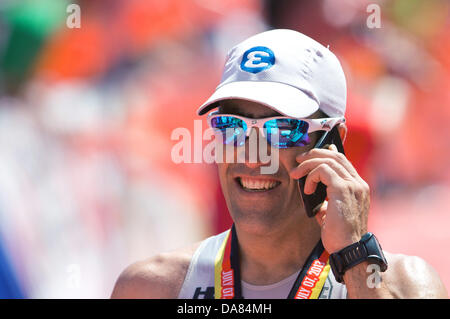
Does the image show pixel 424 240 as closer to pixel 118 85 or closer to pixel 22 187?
pixel 118 85

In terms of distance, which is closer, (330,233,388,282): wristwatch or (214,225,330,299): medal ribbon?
(330,233,388,282): wristwatch

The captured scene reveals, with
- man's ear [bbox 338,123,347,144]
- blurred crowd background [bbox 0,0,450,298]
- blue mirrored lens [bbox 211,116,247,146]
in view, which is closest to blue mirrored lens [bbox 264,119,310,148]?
blue mirrored lens [bbox 211,116,247,146]

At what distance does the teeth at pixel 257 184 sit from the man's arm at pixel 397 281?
0.50m

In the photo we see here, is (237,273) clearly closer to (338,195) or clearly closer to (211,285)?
(211,285)

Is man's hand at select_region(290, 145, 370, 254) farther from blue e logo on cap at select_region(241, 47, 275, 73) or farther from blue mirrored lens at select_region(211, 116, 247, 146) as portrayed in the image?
blue e logo on cap at select_region(241, 47, 275, 73)

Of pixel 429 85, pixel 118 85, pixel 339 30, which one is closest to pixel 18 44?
pixel 118 85

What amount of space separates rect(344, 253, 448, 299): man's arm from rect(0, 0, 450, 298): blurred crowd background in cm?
350

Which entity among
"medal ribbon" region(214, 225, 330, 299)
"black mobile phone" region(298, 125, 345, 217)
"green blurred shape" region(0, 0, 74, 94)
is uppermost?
"green blurred shape" region(0, 0, 74, 94)

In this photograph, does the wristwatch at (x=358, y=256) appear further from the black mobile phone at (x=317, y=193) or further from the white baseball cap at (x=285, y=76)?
the white baseball cap at (x=285, y=76)

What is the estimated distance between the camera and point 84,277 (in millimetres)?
5672

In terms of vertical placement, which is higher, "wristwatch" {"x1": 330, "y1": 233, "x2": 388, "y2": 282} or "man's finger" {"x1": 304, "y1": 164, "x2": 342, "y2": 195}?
"man's finger" {"x1": 304, "y1": 164, "x2": 342, "y2": 195}

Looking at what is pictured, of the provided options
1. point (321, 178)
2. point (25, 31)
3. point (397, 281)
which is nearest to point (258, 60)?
point (321, 178)

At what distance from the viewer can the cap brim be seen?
7.37 ft

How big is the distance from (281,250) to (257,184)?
0.31 meters
